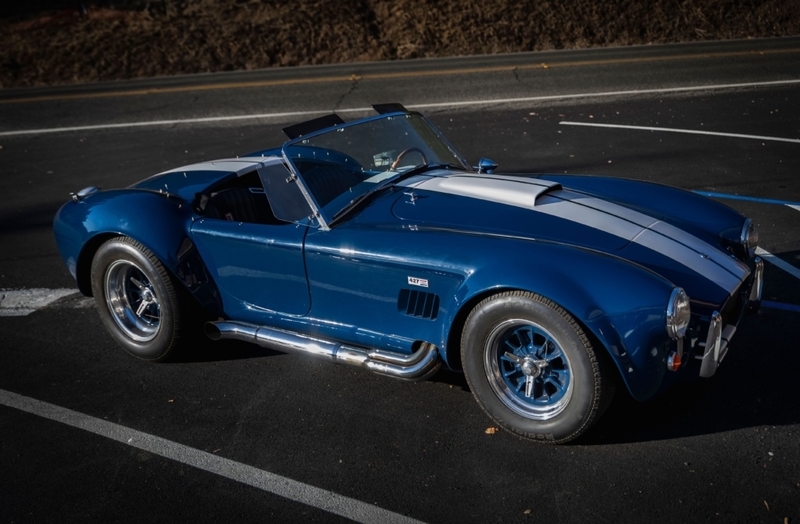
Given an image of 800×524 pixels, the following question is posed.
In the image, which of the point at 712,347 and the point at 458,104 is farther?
the point at 458,104

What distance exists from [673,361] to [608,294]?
17.0 inches

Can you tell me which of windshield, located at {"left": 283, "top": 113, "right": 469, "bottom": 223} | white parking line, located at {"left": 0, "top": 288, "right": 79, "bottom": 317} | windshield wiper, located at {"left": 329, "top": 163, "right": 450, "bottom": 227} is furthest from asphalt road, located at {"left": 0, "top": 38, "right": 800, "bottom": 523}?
windshield, located at {"left": 283, "top": 113, "right": 469, "bottom": 223}

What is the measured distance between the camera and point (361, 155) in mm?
4812

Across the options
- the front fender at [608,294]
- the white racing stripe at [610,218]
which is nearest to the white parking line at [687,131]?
the white racing stripe at [610,218]

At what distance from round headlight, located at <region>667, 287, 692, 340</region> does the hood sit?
29 centimetres

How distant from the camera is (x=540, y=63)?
16.2 meters

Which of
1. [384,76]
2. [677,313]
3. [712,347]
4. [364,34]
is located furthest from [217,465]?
[364,34]

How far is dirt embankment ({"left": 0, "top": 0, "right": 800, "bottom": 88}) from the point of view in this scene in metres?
19.9

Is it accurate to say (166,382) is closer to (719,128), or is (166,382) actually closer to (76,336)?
(76,336)

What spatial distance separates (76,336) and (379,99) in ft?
29.9

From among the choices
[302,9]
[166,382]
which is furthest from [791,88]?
[302,9]

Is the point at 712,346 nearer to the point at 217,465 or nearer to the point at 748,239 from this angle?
the point at 748,239

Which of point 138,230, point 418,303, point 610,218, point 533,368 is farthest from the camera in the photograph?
point 138,230

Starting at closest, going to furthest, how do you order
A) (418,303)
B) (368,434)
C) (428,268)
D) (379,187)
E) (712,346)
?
1. (712,346)
2. (428,268)
3. (418,303)
4. (368,434)
5. (379,187)
